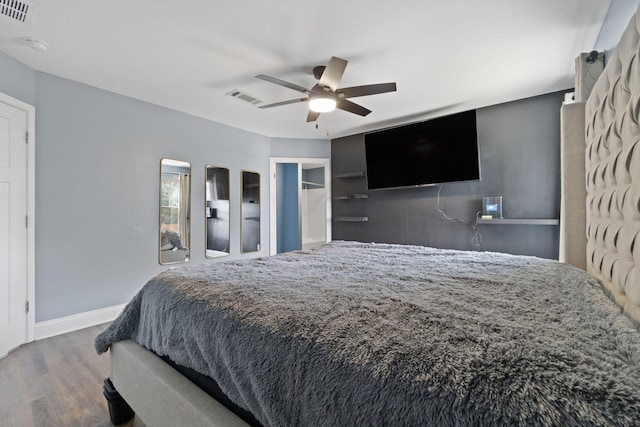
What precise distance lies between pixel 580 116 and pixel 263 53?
2.30 meters

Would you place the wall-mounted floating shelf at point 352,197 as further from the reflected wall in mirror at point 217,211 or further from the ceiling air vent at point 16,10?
the ceiling air vent at point 16,10

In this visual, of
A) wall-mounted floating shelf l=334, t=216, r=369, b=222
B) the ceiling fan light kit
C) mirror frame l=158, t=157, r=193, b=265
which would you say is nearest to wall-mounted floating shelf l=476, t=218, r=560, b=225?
wall-mounted floating shelf l=334, t=216, r=369, b=222

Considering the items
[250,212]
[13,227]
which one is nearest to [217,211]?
[250,212]

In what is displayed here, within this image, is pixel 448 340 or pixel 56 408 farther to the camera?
pixel 56 408

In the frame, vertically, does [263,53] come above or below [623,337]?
above

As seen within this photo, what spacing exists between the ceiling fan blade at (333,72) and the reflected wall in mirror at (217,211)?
2340mm

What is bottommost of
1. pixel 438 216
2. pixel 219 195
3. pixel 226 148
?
pixel 438 216

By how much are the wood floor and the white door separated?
20 centimetres

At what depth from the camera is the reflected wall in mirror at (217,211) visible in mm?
4031

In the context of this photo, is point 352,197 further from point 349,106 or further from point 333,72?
point 333,72

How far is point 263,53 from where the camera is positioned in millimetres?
2381

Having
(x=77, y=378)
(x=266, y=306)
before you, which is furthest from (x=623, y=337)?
(x=77, y=378)

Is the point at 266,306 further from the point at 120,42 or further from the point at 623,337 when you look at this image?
the point at 120,42

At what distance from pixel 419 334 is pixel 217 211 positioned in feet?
12.5
